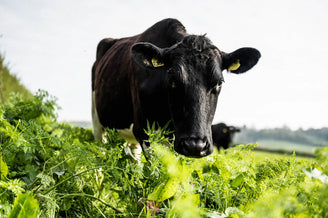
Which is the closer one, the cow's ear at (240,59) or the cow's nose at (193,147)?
the cow's nose at (193,147)

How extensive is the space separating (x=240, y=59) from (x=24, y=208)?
3.19 meters

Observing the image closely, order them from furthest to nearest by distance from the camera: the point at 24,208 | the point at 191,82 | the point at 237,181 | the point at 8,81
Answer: the point at 8,81
the point at 191,82
the point at 237,181
the point at 24,208

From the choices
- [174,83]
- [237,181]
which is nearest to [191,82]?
[174,83]

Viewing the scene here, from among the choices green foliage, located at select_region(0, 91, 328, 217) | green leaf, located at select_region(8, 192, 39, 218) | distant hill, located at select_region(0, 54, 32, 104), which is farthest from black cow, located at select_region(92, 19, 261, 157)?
distant hill, located at select_region(0, 54, 32, 104)

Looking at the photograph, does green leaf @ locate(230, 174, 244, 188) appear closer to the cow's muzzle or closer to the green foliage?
the green foliage

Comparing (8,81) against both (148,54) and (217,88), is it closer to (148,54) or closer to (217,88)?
(148,54)

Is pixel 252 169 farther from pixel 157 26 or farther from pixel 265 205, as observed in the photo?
pixel 157 26

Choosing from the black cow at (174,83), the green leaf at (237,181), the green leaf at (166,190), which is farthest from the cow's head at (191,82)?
the green leaf at (166,190)

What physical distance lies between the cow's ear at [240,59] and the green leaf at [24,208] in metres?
2.87

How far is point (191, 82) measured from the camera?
9.43 feet

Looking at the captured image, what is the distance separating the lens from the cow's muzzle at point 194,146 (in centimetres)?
243

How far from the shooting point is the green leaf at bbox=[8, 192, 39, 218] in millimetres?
1020

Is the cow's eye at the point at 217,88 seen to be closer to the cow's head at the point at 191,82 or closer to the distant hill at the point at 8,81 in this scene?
the cow's head at the point at 191,82

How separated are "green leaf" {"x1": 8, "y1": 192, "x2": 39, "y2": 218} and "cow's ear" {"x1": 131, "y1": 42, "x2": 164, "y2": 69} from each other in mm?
2451
